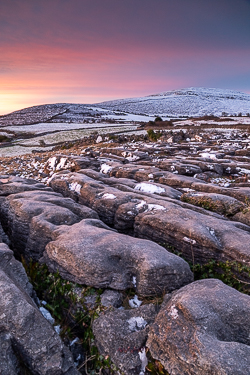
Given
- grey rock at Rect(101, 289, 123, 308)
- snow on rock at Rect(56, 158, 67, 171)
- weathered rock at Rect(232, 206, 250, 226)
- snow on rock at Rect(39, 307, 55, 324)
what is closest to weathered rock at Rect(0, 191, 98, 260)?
snow on rock at Rect(39, 307, 55, 324)

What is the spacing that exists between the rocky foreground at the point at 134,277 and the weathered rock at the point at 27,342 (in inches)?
0.9

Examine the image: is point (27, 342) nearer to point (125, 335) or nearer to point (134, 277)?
point (125, 335)

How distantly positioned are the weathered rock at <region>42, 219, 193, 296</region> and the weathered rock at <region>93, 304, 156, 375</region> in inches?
37.2

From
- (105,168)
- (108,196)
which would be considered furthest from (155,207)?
(105,168)

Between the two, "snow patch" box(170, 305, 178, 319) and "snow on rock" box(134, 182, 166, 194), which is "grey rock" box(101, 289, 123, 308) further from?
"snow on rock" box(134, 182, 166, 194)

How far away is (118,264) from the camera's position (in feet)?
27.3

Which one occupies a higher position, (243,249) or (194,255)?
(243,249)

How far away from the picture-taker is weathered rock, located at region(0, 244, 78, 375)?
5.36m

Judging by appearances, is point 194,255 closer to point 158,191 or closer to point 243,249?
point 243,249

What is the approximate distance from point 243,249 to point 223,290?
335 cm

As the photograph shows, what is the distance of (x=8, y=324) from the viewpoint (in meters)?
5.61

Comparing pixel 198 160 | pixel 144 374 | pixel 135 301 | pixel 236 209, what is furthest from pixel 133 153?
pixel 144 374

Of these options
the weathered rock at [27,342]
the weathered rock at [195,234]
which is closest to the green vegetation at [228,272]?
the weathered rock at [195,234]

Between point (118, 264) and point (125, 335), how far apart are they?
229 cm
